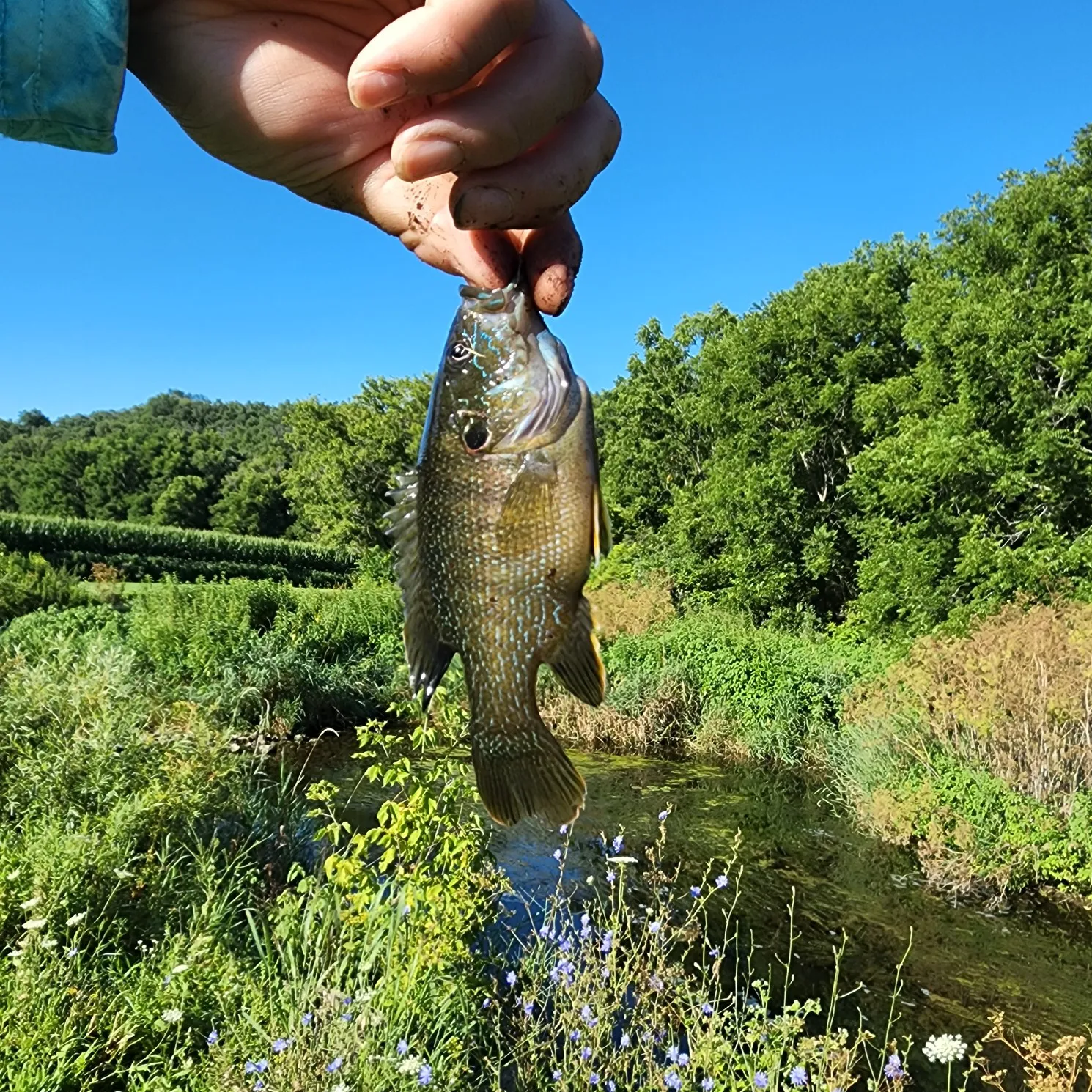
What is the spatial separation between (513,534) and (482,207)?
1.94ft

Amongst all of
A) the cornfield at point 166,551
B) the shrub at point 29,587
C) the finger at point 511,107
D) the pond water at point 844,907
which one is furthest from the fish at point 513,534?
the cornfield at point 166,551

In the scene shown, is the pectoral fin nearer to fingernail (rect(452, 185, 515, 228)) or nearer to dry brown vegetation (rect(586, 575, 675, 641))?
fingernail (rect(452, 185, 515, 228))

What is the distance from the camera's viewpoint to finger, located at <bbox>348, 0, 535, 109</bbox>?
1302 mm

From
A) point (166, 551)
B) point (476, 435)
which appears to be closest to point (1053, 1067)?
point (476, 435)

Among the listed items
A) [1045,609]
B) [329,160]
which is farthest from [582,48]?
[1045,609]

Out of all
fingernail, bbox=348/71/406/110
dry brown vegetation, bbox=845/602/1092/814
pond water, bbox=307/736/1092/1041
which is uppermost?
fingernail, bbox=348/71/406/110

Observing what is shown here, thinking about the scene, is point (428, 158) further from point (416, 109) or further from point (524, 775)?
point (524, 775)

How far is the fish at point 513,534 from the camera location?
1482mm

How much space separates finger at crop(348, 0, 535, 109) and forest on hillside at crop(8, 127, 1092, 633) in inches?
575

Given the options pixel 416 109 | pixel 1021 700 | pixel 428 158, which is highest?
pixel 416 109

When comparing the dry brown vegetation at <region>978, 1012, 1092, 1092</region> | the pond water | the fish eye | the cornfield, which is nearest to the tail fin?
the fish eye

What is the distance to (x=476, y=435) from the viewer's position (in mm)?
1531

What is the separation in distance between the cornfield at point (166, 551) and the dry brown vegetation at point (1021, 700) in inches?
1070

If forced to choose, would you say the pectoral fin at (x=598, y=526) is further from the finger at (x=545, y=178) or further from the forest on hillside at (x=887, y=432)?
the forest on hillside at (x=887, y=432)
